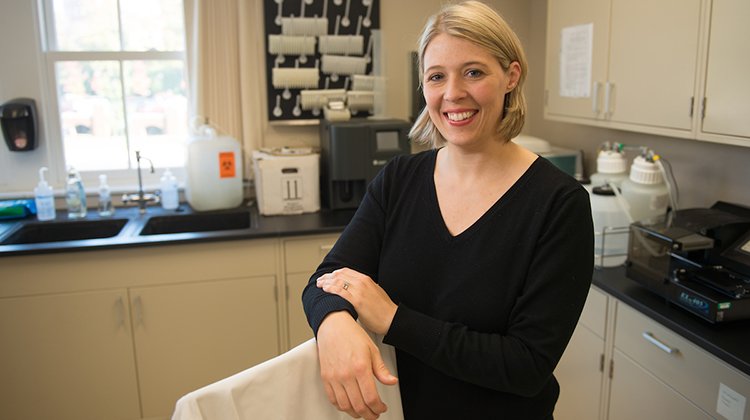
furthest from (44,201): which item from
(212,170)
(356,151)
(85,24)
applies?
(356,151)

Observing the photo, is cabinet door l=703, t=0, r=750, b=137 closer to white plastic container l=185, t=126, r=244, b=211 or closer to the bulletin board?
the bulletin board

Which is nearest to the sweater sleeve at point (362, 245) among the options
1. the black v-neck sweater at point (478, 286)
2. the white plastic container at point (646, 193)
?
the black v-neck sweater at point (478, 286)

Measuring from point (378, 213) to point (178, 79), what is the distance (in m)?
2.36

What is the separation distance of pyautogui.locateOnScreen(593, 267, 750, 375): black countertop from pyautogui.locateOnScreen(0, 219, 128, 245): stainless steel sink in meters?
2.17

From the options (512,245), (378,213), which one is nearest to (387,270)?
(378,213)

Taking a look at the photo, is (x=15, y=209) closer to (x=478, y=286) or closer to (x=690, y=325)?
(x=478, y=286)

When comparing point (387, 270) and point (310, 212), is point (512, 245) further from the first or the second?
point (310, 212)

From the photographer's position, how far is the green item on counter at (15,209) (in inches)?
115

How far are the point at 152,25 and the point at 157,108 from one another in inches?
16.2

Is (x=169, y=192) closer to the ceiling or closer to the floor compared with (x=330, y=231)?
closer to the ceiling

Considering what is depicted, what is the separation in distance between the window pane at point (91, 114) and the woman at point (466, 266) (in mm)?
2422

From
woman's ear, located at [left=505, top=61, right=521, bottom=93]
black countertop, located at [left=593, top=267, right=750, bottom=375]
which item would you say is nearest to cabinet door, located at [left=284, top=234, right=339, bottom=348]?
black countertop, located at [left=593, top=267, right=750, bottom=375]

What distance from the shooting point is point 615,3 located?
2.38 m

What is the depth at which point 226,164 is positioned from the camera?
10.00 feet
